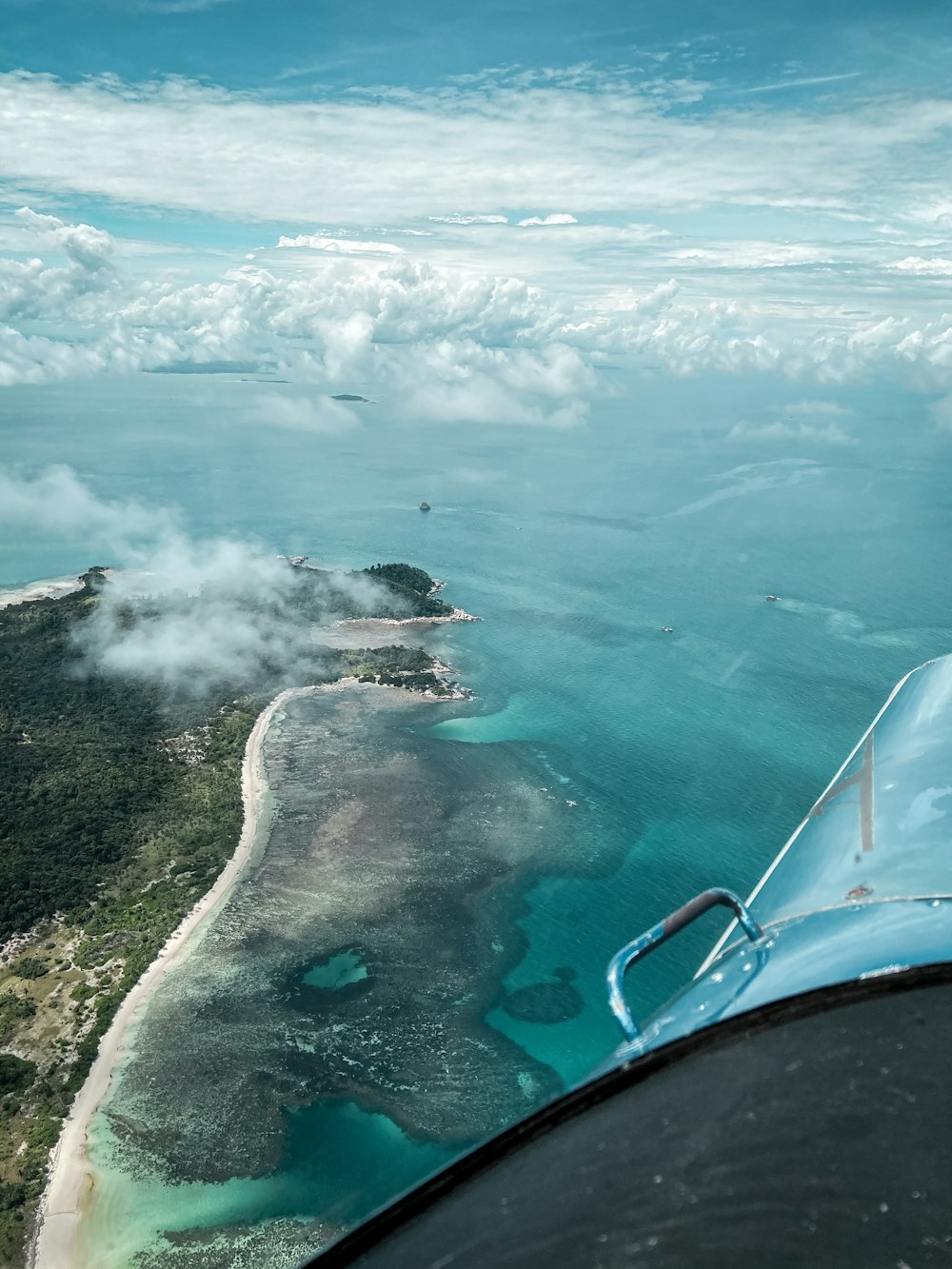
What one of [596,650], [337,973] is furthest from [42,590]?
[337,973]

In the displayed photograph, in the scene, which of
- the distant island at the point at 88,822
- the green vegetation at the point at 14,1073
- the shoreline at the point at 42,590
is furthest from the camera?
the shoreline at the point at 42,590

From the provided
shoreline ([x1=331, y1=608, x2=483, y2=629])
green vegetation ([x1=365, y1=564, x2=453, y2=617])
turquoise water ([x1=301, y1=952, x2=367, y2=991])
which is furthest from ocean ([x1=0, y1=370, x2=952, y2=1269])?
A: green vegetation ([x1=365, y1=564, x2=453, y2=617])

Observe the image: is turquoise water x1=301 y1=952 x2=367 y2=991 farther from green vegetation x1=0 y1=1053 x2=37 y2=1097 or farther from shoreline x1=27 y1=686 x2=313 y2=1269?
green vegetation x1=0 y1=1053 x2=37 y2=1097

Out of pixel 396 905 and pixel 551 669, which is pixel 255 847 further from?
pixel 551 669

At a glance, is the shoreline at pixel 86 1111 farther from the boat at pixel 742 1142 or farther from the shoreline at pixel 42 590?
the shoreline at pixel 42 590

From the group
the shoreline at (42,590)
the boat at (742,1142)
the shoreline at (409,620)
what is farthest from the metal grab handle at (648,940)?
the shoreline at (42,590)

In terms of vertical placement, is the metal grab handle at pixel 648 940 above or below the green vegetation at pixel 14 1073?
above

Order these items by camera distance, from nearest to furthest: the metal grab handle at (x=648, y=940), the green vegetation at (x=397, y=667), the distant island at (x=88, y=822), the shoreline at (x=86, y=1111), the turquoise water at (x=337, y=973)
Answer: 1. the metal grab handle at (x=648, y=940)
2. the shoreline at (x=86, y=1111)
3. the distant island at (x=88, y=822)
4. the turquoise water at (x=337, y=973)
5. the green vegetation at (x=397, y=667)
